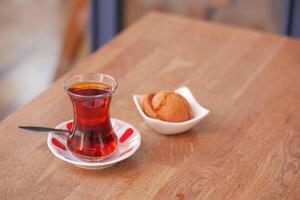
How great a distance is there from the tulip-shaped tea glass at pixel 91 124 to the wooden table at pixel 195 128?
39mm

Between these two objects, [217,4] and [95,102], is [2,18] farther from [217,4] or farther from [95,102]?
[95,102]

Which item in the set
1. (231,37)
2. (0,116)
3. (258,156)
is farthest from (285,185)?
(0,116)

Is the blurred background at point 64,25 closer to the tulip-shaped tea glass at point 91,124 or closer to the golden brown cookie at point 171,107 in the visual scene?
the golden brown cookie at point 171,107

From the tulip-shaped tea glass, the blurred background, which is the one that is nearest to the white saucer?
the tulip-shaped tea glass

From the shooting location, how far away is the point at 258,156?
4.00 feet

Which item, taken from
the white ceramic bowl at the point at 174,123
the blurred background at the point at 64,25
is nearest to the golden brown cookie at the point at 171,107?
the white ceramic bowl at the point at 174,123

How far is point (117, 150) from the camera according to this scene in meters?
1.19

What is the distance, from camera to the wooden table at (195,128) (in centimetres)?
110

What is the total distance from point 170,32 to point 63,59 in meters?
1.24

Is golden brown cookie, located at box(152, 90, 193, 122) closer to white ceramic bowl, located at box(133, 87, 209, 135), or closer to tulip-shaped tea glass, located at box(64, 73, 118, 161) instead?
white ceramic bowl, located at box(133, 87, 209, 135)

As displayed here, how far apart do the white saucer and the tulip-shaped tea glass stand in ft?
0.04

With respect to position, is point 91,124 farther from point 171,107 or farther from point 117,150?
point 171,107

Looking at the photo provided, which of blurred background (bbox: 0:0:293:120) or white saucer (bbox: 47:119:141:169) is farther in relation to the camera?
blurred background (bbox: 0:0:293:120)

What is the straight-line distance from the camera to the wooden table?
1.10 meters
